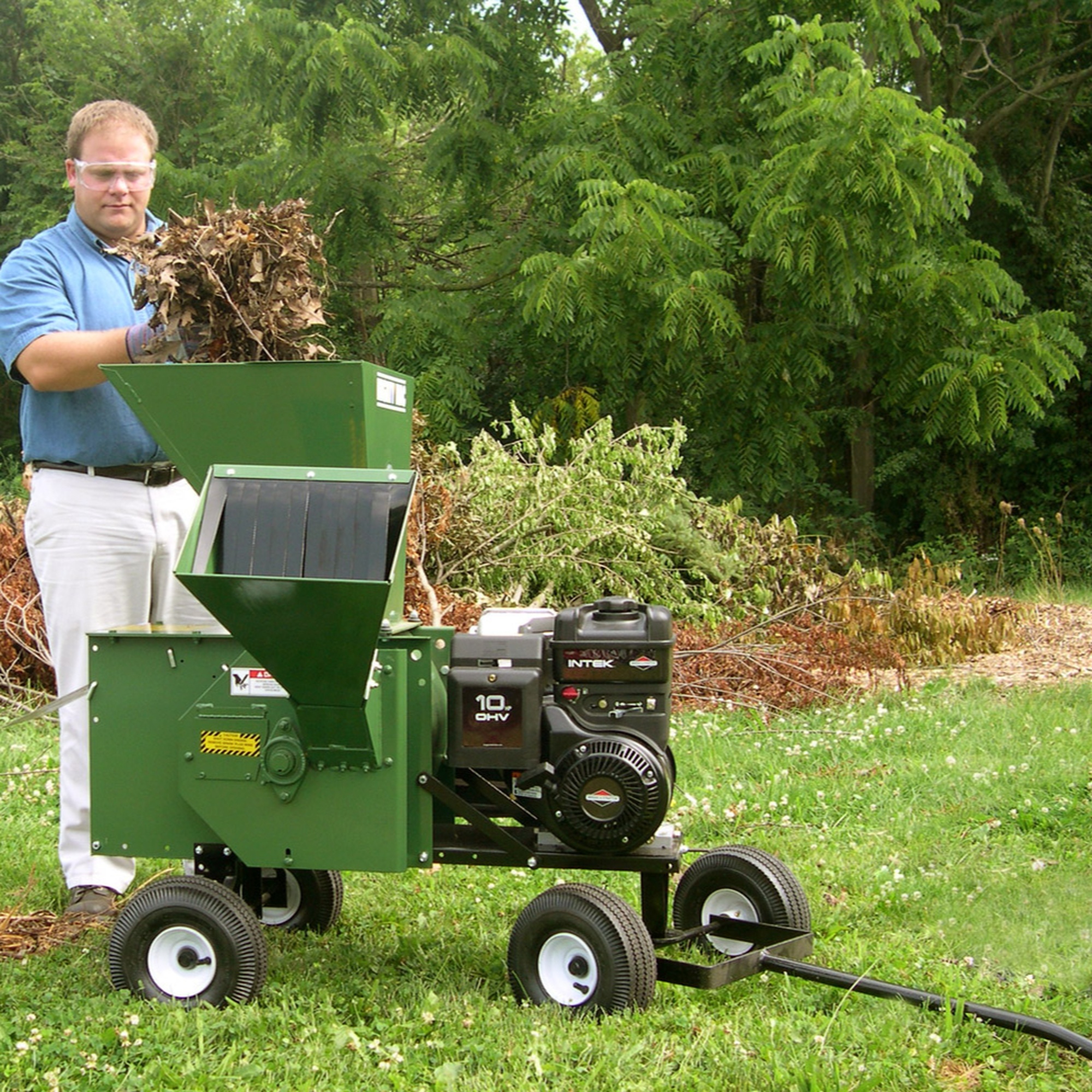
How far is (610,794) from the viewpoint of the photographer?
319cm

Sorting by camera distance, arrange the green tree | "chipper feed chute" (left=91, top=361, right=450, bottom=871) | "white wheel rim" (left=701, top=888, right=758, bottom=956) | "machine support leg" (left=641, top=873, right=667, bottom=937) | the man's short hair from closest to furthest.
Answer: "chipper feed chute" (left=91, top=361, right=450, bottom=871), "machine support leg" (left=641, top=873, right=667, bottom=937), "white wheel rim" (left=701, top=888, right=758, bottom=956), the man's short hair, the green tree

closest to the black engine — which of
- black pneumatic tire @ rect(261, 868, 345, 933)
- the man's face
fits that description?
black pneumatic tire @ rect(261, 868, 345, 933)

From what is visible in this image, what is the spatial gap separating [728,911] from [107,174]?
9.09 ft

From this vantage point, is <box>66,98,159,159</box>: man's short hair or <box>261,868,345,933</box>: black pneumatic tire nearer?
<box>66,98,159,159</box>: man's short hair

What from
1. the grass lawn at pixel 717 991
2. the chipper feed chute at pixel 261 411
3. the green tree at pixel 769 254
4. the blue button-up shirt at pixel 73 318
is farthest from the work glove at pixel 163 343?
the green tree at pixel 769 254

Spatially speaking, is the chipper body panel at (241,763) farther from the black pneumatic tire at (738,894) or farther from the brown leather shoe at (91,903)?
the black pneumatic tire at (738,894)

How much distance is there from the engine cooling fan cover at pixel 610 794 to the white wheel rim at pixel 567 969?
0.80ft

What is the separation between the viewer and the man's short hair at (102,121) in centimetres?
370

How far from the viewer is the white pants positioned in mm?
3746

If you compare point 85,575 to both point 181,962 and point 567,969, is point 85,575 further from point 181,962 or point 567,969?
point 567,969

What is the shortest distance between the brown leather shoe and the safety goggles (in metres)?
2.06

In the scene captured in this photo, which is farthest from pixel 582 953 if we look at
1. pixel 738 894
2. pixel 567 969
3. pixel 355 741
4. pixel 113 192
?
pixel 113 192

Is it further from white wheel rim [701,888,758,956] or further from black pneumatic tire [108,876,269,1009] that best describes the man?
white wheel rim [701,888,758,956]

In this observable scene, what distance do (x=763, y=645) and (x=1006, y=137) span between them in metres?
10.7
